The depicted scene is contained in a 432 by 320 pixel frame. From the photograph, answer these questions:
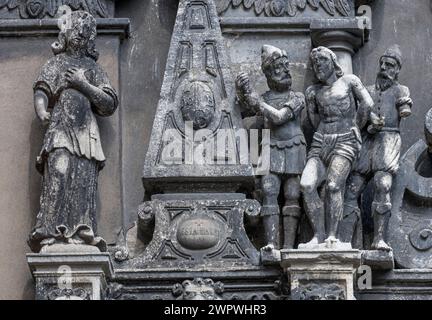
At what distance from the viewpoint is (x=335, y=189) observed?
75.0 ft

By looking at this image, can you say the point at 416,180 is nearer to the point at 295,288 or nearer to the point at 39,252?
the point at 295,288

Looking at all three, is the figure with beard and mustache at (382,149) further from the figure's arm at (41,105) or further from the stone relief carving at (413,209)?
the figure's arm at (41,105)

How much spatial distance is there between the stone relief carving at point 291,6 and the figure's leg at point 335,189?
5.18 ft

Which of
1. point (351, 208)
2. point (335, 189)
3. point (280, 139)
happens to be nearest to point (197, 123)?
point (280, 139)

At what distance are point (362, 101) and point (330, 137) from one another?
0.41 metres

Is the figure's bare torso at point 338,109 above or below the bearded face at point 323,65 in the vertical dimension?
below

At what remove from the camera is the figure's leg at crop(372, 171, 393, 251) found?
75.2 ft

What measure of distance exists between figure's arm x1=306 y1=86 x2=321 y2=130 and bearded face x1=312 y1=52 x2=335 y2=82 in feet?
0.53

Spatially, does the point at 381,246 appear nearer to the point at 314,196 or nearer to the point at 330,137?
the point at 314,196

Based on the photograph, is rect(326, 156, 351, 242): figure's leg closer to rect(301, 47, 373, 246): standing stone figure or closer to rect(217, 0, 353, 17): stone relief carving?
rect(301, 47, 373, 246): standing stone figure

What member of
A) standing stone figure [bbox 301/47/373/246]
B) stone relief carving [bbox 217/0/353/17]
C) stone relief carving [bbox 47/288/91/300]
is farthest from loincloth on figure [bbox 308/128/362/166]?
stone relief carving [bbox 47/288/91/300]

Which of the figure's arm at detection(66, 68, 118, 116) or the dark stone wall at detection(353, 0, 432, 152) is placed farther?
the dark stone wall at detection(353, 0, 432, 152)

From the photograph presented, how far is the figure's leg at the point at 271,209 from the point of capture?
22938 millimetres
